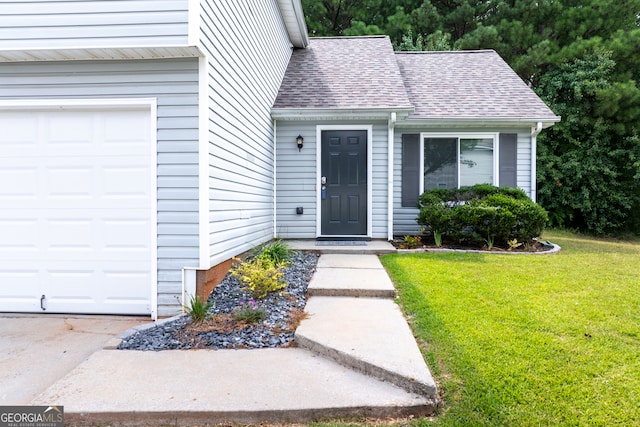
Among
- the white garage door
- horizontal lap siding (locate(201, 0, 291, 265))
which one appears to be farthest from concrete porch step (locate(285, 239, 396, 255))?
the white garage door

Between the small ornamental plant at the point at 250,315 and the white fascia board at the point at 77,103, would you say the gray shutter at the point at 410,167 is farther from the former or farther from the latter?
the white fascia board at the point at 77,103

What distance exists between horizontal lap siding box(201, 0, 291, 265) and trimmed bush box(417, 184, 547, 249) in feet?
9.91

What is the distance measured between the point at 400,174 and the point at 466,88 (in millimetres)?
2649

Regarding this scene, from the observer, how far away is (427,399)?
78.8 inches

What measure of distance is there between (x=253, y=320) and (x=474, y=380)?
1.73m

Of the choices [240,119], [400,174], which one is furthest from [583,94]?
[240,119]

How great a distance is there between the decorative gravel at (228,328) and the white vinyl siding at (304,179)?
3060mm

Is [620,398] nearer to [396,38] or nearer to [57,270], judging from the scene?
[57,270]

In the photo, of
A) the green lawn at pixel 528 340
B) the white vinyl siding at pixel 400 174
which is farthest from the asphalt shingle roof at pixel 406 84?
the green lawn at pixel 528 340

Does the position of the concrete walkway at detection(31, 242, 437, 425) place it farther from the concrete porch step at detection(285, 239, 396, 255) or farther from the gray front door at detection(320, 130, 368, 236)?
the gray front door at detection(320, 130, 368, 236)

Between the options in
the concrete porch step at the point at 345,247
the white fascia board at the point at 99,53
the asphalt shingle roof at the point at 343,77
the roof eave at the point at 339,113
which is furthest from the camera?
the asphalt shingle roof at the point at 343,77

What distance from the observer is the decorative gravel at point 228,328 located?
2.77 meters

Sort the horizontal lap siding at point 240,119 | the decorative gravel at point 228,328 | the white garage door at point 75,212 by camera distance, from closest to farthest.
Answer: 1. the decorative gravel at point 228,328
2. the white garage door at point 75,212
3. the horizontal lap siding at point 240,119

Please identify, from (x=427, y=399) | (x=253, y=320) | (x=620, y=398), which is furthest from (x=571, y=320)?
(x=253, y=320)
